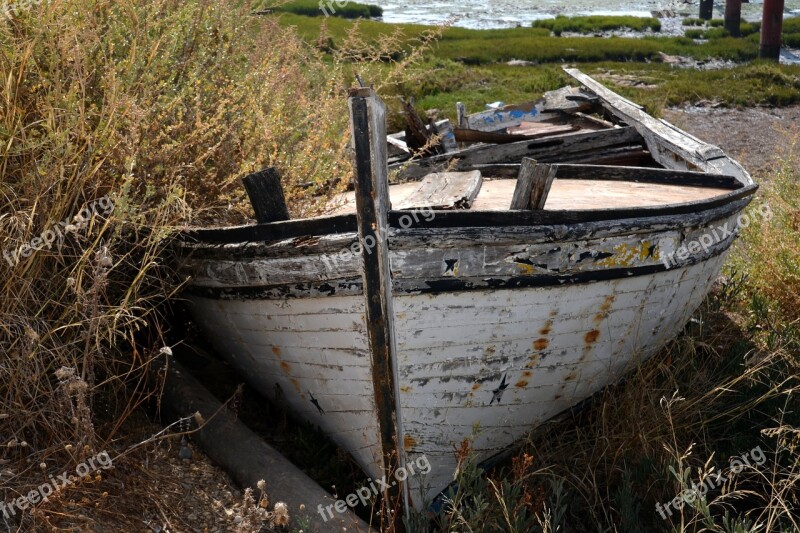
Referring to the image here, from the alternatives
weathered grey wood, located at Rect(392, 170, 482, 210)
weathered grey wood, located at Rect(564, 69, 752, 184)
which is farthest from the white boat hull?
weathered grey wood, located at Rect(564, 69, 752, 184)

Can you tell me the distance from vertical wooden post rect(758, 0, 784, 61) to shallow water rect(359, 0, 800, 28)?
30.1 ft

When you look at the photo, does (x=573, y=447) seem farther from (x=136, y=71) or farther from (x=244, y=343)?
(x=136, y=71)

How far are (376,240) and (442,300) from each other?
39 centimetres

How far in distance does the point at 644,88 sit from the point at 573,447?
11.8 m

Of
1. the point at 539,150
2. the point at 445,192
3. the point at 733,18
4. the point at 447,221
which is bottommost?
the point at 733,18

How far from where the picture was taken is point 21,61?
3947 millimetres

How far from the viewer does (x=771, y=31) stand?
1980 centimetres

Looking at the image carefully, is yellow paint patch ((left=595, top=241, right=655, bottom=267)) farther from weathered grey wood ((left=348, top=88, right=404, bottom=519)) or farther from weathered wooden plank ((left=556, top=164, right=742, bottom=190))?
weathered wooden plank ((left=556, top=164, right=742, bottom=190))

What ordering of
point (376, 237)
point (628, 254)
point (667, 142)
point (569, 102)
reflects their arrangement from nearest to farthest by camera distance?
point (376, 237)
point (628, 254)
point (667, 142)
point (569, 102)

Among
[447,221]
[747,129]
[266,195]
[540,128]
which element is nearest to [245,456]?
[266,195]

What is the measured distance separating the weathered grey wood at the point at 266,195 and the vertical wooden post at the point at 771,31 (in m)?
18.4

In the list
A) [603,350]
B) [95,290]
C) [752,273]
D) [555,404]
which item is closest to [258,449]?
[95,290]

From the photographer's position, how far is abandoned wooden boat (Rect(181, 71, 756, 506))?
3443 millimetres

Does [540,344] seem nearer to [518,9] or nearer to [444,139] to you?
[444,139]
